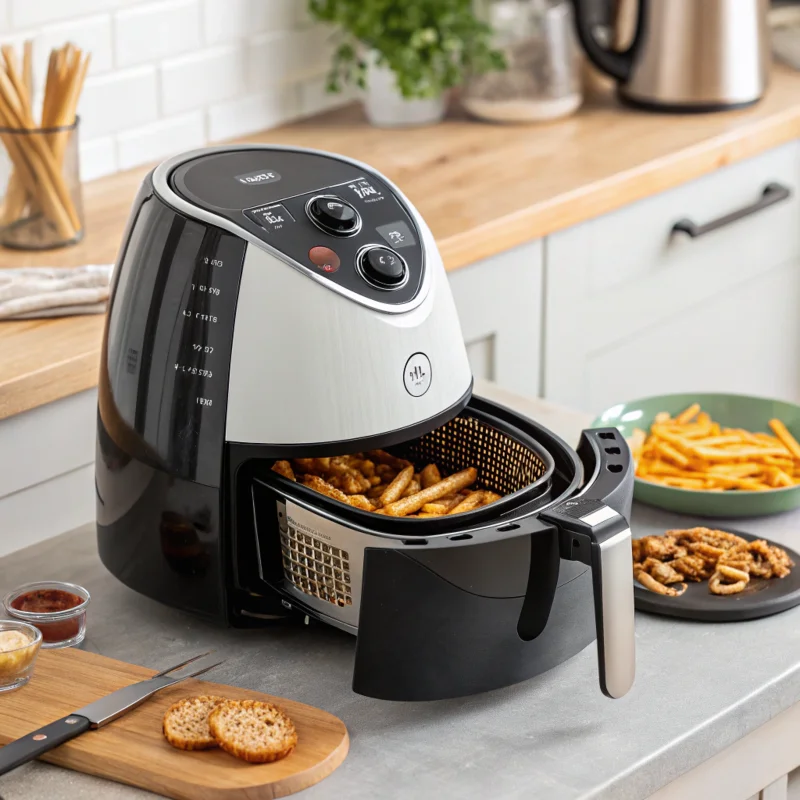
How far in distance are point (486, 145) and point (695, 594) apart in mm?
1205

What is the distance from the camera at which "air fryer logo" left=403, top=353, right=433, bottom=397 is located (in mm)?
980

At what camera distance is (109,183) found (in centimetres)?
198

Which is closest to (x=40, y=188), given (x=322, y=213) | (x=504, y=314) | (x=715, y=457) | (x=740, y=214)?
(x=504, y=314)

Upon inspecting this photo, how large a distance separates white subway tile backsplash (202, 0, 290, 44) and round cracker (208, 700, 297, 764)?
4.69 feet

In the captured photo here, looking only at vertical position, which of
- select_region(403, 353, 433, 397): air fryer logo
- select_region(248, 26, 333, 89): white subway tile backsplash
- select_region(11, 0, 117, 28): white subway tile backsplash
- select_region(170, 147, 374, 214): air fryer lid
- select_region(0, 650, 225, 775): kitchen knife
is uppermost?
select_region(11, 0, 117, 28): white subway tile backsplash

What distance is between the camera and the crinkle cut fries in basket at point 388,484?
101 centimetres

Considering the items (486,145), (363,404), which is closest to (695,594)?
(363,404)

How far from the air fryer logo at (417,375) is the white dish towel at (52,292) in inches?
22.9

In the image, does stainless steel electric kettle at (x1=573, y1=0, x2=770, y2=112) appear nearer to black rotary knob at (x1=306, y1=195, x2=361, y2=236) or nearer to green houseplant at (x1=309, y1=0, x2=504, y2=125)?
green houseplant at (x1=309, y1=0, x2=504, y2=125)

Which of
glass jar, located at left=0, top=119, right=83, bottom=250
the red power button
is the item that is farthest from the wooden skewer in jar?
the red power button

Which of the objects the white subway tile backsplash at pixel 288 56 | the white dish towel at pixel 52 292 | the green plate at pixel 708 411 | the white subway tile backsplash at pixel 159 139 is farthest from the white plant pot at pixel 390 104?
the green plate at pixel 708 411

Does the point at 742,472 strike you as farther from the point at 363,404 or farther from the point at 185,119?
the point at 185,119

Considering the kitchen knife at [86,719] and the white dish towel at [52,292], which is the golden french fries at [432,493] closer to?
the kitchen knife at [86,719]

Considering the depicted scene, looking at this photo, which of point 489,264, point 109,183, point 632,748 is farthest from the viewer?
point 109,183
